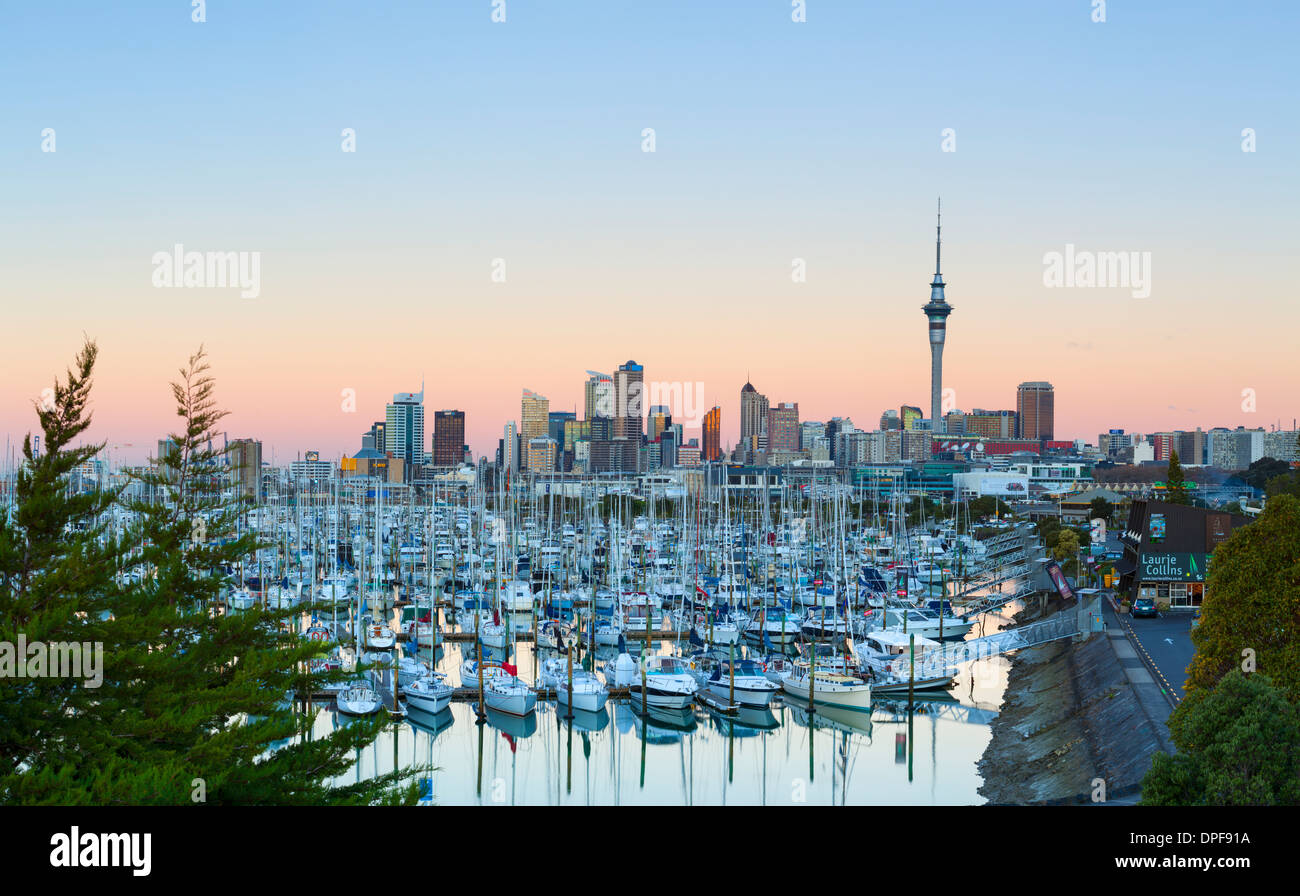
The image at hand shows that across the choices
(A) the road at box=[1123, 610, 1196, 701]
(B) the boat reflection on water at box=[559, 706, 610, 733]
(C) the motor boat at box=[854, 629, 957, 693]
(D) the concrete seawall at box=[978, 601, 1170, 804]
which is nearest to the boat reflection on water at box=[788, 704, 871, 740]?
(C) the motor boat at box=[854, 629, 957, 693]

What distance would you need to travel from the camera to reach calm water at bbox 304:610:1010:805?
31938mm

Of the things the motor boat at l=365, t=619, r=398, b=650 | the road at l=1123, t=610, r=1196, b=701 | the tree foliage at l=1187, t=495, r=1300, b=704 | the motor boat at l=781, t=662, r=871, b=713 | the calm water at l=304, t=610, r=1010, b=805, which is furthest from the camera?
the motor boat at l=365, t=619, r=398, b=650

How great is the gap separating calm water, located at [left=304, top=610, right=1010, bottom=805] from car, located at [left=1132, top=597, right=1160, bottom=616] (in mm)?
9077

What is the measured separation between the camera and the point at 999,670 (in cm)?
5016

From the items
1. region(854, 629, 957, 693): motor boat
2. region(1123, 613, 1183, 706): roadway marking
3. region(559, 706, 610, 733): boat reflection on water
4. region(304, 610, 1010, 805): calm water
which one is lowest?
region(304, 610, 1010, 805): calm water

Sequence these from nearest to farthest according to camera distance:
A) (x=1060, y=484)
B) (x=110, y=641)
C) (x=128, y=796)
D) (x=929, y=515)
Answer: (x=128, y=796)
(x=110, y=641)
(x=929, y=515)
(x=1060, y=484)

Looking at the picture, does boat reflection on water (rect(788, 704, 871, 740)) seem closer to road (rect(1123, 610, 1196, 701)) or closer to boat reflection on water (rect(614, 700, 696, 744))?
boat reflection on water (rect(614, 700, 696, 744))

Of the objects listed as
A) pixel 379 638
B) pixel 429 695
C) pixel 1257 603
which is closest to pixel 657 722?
pixel 429 695

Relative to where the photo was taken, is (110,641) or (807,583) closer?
(110,641)
